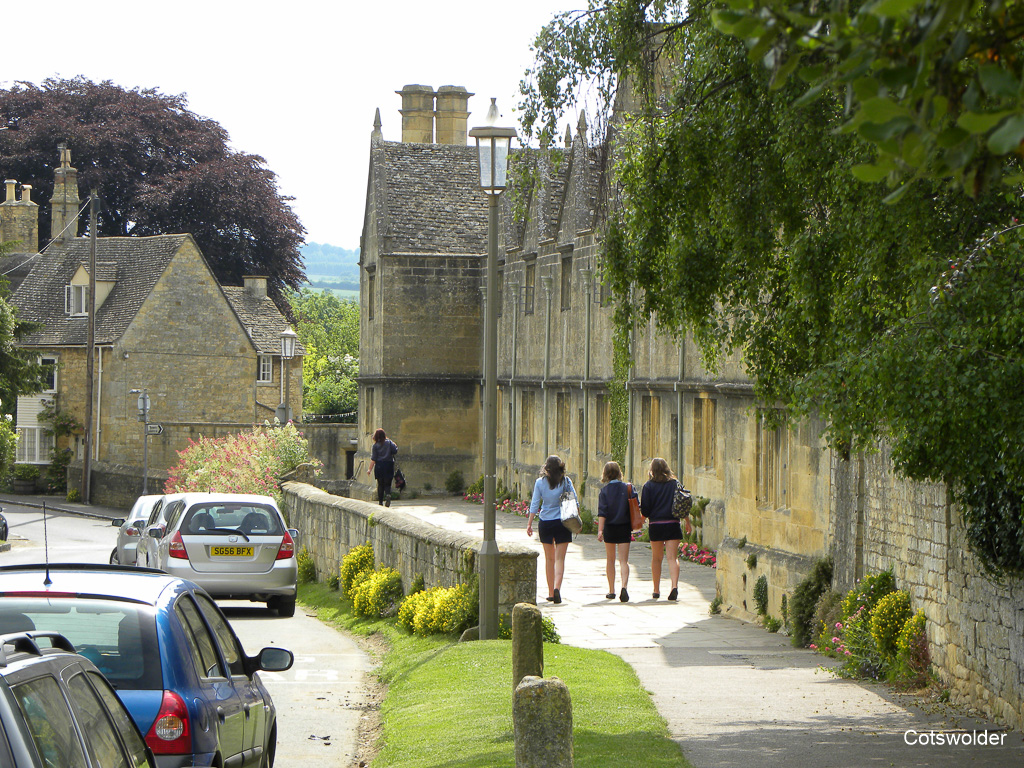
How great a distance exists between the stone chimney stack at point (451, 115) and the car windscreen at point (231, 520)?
30.8 metres

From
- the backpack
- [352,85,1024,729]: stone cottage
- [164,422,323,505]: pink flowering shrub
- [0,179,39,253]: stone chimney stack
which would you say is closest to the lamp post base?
[352,85,1024,729]: stone cottage

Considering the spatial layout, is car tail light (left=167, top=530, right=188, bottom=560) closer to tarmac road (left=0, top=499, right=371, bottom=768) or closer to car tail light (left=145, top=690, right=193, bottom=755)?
tarmac road (left=0, top=499, right=371, bottom=768)

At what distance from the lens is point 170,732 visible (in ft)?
19.5

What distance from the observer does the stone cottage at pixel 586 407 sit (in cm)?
1077

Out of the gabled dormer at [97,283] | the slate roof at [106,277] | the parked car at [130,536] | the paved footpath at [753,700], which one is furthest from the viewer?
the gabled dormer at [97,283]

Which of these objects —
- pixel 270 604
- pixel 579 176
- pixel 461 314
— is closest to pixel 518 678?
pixel 270 604

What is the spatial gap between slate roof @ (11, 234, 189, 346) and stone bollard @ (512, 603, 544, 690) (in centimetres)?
4321

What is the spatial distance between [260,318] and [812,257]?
50788mm

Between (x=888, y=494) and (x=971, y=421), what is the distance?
480 centimetres

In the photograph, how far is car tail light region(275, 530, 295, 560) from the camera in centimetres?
1812

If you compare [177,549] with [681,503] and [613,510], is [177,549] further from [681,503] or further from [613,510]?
[681,503]

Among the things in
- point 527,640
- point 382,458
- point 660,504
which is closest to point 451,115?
point 382,458

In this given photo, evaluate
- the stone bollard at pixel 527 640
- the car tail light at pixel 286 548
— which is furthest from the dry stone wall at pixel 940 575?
the car tail light at pixel 286 548

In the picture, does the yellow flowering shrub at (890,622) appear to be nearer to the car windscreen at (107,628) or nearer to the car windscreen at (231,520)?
the car windscreen at (107,628)
